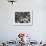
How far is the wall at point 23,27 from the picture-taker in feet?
16.6

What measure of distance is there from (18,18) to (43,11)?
3.26 feet

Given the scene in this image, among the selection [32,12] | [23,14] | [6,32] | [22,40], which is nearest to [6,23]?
[6,32]

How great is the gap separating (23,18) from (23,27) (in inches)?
13.7

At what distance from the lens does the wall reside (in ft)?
16.6

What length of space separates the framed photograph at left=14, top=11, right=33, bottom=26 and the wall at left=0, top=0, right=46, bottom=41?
0.12m

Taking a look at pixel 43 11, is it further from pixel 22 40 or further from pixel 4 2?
pixel 22 40

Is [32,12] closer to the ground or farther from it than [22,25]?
farther from it

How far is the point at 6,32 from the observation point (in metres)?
5.21

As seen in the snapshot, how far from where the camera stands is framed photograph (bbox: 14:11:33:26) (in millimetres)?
5113

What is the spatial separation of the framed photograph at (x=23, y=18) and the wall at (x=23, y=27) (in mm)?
116

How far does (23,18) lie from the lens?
5180 millimetres

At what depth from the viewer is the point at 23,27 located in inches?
202

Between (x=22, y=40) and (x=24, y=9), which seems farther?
(x=24, y=9)

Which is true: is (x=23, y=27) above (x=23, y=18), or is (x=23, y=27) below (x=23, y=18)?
below
